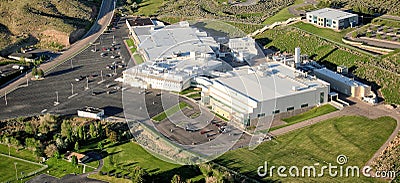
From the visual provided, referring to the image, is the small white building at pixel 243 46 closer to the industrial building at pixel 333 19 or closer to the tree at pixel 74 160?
the industrial building at pixel 333 19

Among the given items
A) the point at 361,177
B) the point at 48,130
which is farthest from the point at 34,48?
the point at 361,177

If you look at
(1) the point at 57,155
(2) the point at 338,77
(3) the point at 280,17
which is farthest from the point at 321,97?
(3) the point at 280,17

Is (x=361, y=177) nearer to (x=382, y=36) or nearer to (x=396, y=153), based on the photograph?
(x=396, y=153)

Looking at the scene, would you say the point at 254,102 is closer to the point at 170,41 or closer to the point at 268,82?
the point at 268,82

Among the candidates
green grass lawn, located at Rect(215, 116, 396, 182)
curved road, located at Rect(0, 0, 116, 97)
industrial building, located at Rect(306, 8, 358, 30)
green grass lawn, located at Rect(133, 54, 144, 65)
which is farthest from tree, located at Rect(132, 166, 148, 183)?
industrial building, located at Rect(306, 8, 358, 30)

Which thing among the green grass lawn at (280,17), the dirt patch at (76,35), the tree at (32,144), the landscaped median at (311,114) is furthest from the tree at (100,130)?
the green grass lawn at (280,17)

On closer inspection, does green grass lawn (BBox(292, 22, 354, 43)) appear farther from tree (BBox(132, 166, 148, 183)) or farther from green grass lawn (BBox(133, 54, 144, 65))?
tree (BBox(132, 166, 148, 183))
